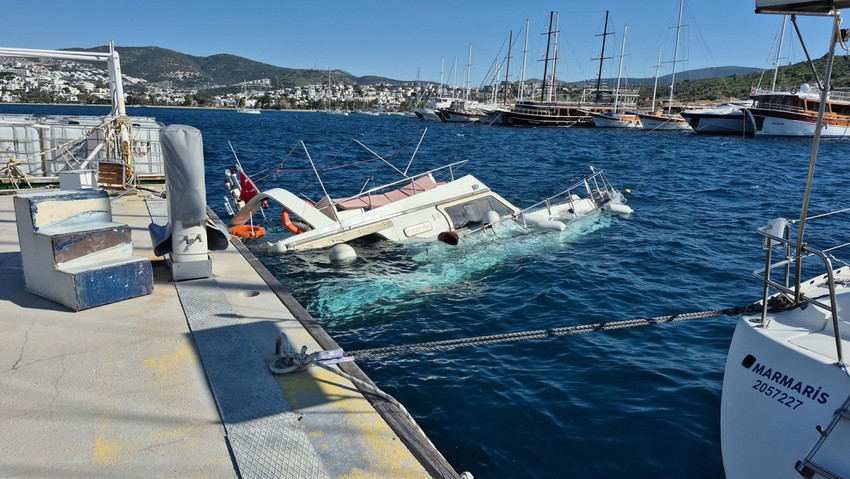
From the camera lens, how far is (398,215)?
12.5m

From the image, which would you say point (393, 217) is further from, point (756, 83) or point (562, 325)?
point (756, 83)

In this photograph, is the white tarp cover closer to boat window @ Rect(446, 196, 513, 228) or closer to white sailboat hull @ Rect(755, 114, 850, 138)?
boat window @ Rect(446, 196, 513, 228)

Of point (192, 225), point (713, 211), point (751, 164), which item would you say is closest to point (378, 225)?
point (192, 225)

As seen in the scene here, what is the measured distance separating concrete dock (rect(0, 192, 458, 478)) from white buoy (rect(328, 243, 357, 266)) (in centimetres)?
437

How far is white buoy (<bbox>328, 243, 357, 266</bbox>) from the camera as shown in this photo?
10.9m

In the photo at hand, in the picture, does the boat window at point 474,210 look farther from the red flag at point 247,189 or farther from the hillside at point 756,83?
the hillside at point 756,83

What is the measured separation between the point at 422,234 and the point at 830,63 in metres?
9.25

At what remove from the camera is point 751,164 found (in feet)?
108

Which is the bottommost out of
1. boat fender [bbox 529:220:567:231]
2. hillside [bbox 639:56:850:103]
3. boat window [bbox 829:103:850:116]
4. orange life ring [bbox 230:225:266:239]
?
orange life ring [bbox 230:225:266:239]

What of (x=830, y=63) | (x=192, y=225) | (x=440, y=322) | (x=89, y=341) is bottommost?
(x=440, y=322)

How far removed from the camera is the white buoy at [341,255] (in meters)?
10.9

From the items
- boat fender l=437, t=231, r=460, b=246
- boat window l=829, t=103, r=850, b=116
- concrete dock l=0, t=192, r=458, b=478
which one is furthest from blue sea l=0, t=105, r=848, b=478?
boat window l=829, t=103, r=850, b=116

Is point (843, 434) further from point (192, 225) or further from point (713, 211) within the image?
point (713, 211)

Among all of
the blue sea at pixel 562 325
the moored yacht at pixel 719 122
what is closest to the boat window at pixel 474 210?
the blue sea at pixel 562 325
